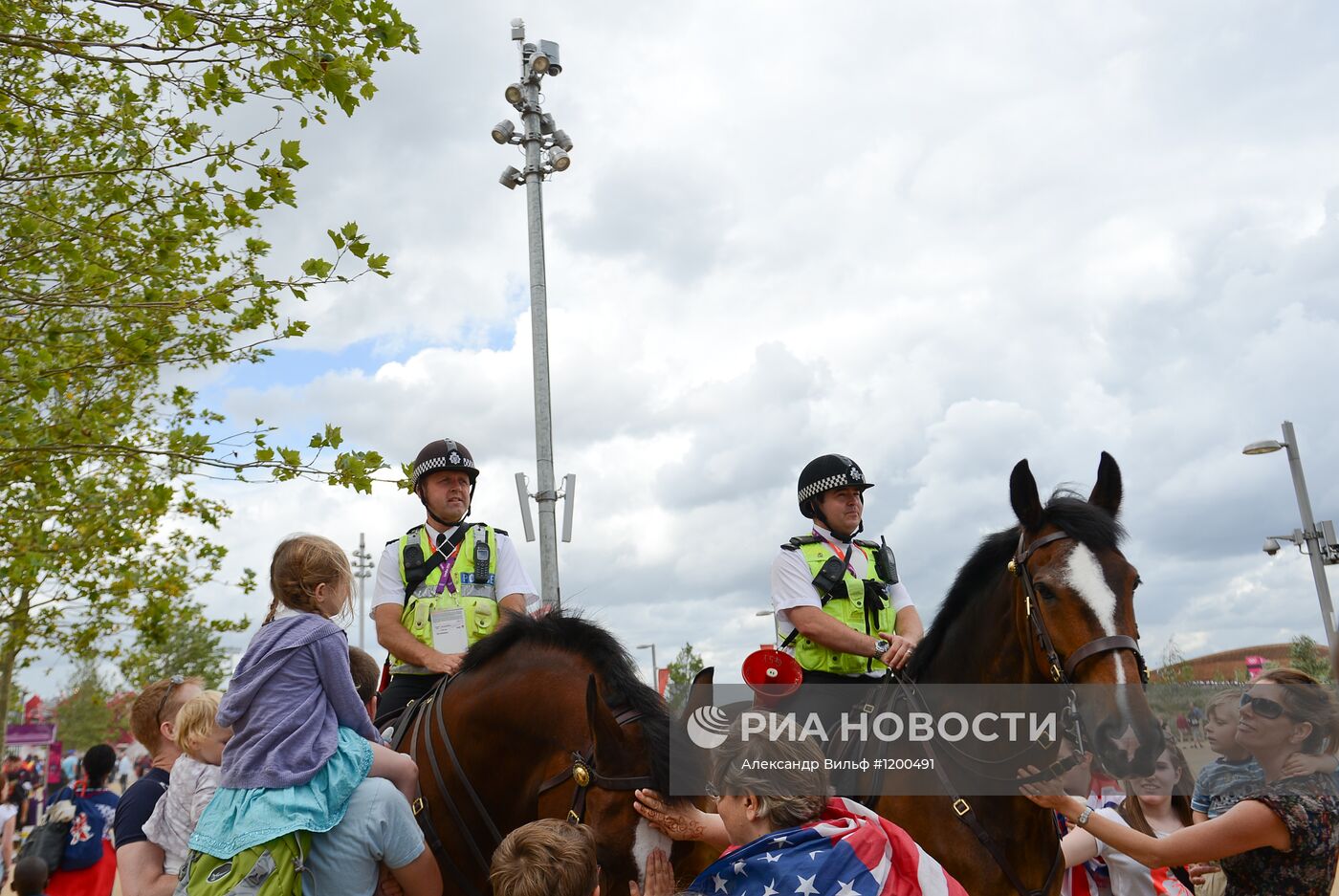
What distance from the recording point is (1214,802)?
5391 millimetres

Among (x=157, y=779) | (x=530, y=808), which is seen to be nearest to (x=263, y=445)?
(x=157, y=779)

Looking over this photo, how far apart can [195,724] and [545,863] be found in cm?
188

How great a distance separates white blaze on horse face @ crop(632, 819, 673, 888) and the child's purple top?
110 cm

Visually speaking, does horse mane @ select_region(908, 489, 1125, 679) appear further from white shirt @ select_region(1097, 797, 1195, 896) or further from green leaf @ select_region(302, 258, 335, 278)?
A: green leaf @ select_region(302, 258, 335, 278)

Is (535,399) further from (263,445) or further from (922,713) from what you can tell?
(922,713)

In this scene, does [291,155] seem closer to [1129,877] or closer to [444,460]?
[444,460]

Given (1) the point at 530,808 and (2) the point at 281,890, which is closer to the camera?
(2) the point at 281,890

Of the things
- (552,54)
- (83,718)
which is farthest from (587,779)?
(83,718)

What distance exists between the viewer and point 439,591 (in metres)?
5.59

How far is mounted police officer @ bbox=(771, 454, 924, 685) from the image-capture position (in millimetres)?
5281

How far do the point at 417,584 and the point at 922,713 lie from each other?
2.71 m

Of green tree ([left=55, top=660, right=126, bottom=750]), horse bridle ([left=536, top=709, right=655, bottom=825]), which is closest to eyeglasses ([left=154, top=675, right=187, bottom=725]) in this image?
horse bridle ([left=536, top=709, right=655, bottom=825])

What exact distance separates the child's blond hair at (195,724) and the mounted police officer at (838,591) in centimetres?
281

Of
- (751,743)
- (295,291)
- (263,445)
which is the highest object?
(295,291)
